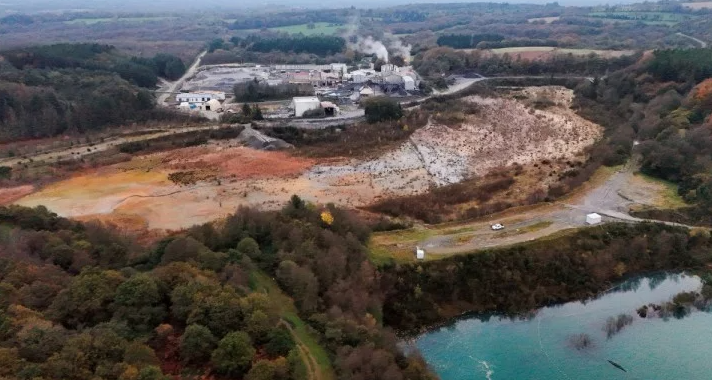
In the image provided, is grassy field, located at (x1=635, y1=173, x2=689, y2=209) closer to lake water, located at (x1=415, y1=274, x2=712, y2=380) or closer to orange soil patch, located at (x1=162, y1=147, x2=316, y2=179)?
lake water, located at (x1=415, y1=274, x2=712, y2=380)

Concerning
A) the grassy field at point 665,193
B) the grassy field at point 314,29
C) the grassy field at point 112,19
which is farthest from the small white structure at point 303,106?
the grassy field at point 112,19

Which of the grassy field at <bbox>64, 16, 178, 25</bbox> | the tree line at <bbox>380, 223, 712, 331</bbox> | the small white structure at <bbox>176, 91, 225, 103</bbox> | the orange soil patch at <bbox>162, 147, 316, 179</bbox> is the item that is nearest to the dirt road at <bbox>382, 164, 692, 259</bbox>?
the tree line at <bbox>380, 223, 712, 331</bbox>

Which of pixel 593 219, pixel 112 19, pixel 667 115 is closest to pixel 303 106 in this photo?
pixel 593 219

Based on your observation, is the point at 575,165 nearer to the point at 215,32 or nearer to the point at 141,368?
the point at 141,368

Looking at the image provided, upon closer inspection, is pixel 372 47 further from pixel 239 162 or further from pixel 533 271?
pixel 533 271

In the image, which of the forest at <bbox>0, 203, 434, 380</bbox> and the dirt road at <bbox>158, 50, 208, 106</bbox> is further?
the dirt road at <bbox>158, 50, 208, 106</bbox>
